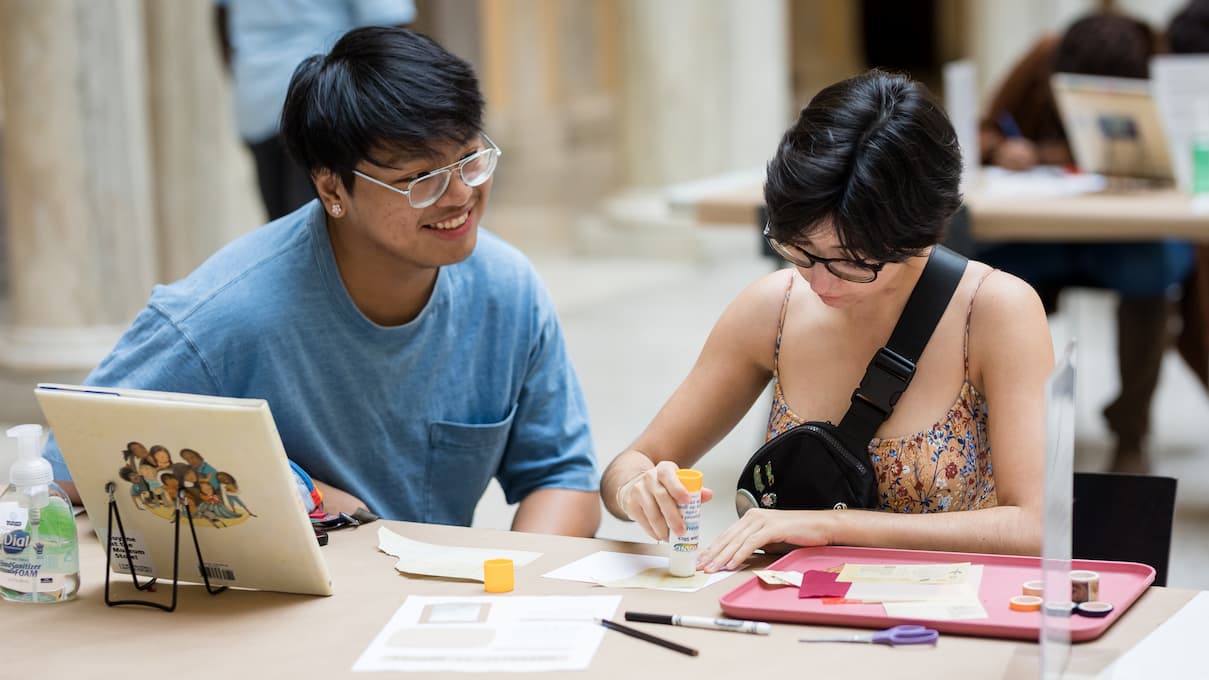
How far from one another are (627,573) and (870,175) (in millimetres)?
629

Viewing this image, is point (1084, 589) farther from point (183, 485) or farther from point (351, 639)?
point (183, 485)

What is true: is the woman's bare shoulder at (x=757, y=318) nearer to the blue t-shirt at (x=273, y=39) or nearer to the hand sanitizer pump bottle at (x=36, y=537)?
the hand sanitizer pump bottle at (x=36, y=537)

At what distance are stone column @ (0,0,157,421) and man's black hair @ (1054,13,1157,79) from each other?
10.5 feet

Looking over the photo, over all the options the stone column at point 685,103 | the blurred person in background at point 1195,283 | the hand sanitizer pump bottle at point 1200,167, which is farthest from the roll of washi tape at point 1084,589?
the stone column at point 685,103

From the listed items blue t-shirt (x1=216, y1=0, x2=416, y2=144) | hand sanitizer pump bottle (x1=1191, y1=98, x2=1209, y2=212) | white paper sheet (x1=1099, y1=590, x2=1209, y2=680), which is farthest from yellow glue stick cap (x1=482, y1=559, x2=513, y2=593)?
hand sanitizer pump bottle (x1=1191, y1=98, x2=1209, y2=212)

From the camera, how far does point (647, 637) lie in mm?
1828

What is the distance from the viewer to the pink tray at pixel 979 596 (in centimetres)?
180

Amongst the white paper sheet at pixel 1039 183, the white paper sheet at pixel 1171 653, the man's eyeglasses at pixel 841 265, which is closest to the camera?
the white paper sheet at pixel 1171 653

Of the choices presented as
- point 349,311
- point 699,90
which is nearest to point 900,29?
point 699,90

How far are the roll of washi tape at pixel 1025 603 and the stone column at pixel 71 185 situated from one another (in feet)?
13.8

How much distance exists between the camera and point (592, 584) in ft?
6.71

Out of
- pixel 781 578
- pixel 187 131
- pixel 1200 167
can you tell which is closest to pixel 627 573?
pixel 781 578

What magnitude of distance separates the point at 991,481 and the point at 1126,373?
112 inches

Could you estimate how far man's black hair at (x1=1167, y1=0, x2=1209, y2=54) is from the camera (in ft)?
17.4
